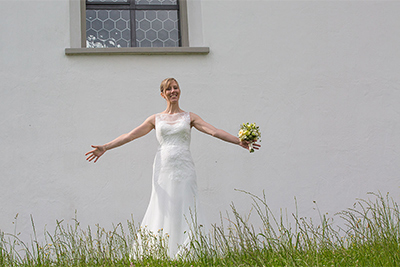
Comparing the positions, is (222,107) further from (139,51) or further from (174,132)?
(174,132)

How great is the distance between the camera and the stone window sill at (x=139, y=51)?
6.09 m

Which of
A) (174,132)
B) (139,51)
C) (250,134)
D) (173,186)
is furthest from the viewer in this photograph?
(139,51)

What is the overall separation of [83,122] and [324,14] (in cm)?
336

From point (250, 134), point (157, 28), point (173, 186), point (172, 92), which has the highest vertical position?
point (157, 28)

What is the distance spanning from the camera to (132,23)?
22.0 feet

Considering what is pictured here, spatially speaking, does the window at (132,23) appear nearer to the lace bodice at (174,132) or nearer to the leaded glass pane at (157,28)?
the leaded glass pane at (157,28)

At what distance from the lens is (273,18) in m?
6.47

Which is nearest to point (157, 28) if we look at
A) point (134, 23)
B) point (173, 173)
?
point (134, 23)

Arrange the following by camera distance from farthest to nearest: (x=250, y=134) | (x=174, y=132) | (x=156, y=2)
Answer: (x=156, y=2), (x=174, y=132), (x=250, y=134)

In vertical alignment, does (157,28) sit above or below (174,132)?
above

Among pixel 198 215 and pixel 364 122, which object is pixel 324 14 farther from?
pixel 198 215

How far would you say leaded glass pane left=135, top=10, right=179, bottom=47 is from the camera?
668cm

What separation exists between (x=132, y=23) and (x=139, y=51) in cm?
72

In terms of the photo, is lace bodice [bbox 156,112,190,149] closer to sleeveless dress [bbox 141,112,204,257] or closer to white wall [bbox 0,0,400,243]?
sleeveless dress [bbox 141,112,204,257]
